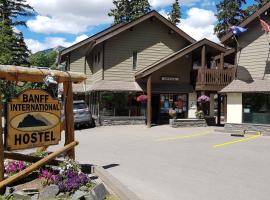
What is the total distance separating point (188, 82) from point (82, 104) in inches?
342

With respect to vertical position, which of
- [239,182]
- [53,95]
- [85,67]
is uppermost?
[85,67]

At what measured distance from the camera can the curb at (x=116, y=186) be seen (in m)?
7.76

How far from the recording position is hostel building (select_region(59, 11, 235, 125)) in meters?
30.0

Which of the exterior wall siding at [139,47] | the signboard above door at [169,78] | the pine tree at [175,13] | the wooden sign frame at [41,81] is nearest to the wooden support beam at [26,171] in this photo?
the wooden sign frame at [41,81]

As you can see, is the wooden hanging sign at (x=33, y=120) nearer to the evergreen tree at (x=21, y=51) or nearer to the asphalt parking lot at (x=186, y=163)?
the asphalt parking lot at (x=186, y=163)

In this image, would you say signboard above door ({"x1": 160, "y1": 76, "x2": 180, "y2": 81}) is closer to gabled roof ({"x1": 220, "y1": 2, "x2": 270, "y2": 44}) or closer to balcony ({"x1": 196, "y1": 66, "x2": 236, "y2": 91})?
balcony ({"x1": 196, "y1": 66, "x2": 236, "y2": 91})

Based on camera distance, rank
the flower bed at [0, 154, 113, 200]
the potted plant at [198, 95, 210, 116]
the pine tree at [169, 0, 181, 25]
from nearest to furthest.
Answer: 1. the flower bed at [0, 154, 113, 200]
2. the potted plant at [198, 95, 210, 116]
3. the pine tree at [169, 0, 181, 25]

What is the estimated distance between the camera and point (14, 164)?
9.23 metres

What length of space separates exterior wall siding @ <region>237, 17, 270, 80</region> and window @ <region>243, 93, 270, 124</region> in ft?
3.76

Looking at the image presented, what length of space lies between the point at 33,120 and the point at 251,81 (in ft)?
58.8

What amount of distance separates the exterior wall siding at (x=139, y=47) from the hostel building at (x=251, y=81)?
7851mm

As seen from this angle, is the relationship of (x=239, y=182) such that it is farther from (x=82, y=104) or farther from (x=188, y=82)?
(x=188, y=82)

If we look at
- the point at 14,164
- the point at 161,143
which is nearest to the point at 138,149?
the point at 161,143

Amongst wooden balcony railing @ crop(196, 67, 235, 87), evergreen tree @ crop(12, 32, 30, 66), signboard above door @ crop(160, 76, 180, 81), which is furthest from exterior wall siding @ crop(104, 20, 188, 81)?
evergreen tree @ crop(12, 32, 30, 66)
